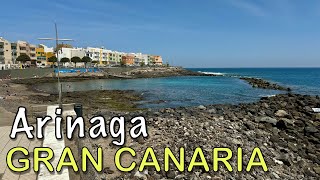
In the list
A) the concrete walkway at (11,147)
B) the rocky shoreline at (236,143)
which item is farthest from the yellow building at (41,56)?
the concrete walkway at (11,147)

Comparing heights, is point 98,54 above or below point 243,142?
above

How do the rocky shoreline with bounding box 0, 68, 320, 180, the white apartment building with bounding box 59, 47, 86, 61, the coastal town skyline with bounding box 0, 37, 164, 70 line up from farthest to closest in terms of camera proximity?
1. the white apartment building with bounding box 59, 47, 86, 61
2. the coastal town skyline with bounding box 0, 37, 164, 70
3. the rocky shoreline with bounding box 0, 68, 320, 180

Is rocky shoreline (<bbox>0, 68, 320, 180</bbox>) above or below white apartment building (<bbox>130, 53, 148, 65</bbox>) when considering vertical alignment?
below

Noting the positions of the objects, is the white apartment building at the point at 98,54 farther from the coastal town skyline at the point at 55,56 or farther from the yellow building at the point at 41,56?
the yellow building at the point at 41,56

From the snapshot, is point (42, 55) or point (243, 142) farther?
point (42, 55)

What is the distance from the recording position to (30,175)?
242 inches

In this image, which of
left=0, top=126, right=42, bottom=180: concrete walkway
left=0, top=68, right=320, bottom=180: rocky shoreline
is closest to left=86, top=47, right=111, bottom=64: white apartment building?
left=0, top=68, right=320, bottom=180: rocky shoreline

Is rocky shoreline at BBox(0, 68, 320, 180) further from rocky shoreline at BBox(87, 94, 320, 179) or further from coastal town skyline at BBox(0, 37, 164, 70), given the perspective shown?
coastal town skyline at BBox(0, 37, 164, 70)

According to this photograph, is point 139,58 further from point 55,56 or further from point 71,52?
point 55,56

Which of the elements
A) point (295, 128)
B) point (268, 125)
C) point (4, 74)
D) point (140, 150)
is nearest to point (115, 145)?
point (140, 150)

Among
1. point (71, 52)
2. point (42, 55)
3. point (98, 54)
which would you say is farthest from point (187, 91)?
point (98, 54)

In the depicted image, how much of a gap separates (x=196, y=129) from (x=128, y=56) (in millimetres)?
146812

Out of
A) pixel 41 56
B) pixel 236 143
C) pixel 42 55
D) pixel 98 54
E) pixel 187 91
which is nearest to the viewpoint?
pixel 236 143

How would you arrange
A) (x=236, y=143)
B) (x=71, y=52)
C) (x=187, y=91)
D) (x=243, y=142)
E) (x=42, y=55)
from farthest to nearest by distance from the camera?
(x=71, y=52) < (x=42, y=55) < (x=187, y=91) < (x=243, y=142) < (x=236, y=143)
